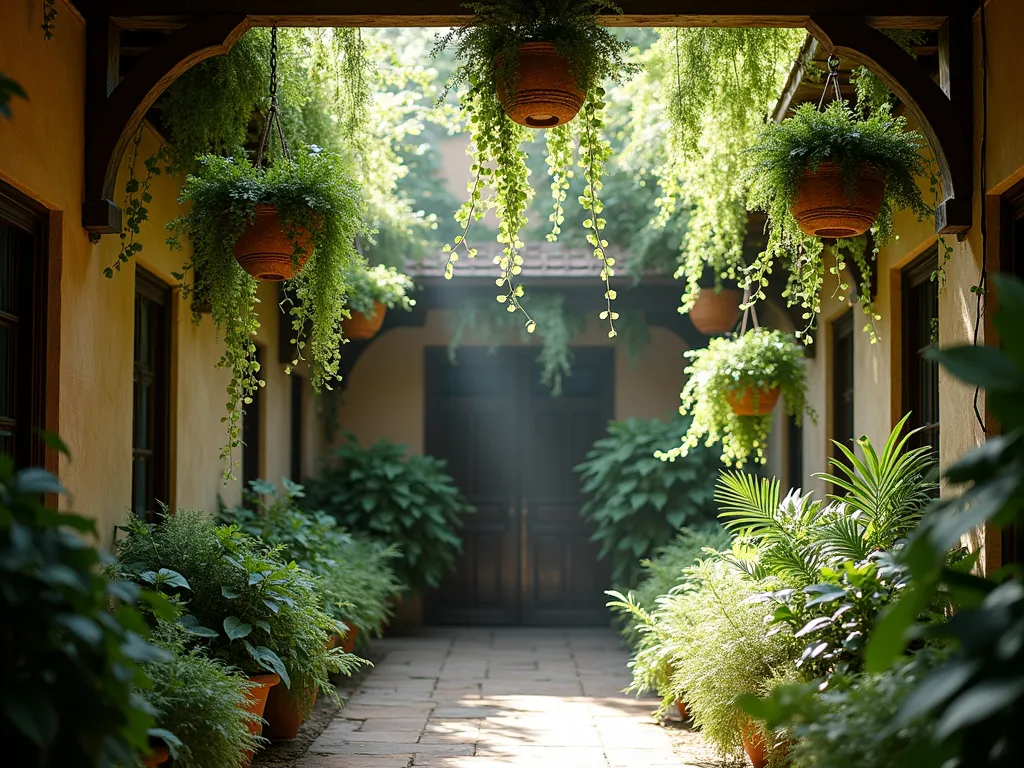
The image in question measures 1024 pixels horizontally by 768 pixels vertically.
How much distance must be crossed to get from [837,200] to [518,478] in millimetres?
5489

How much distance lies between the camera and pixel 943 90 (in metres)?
3.73

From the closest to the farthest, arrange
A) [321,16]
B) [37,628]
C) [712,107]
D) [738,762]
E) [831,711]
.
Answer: [37,628], [831,711], [321,16], [738,762], [712,107]

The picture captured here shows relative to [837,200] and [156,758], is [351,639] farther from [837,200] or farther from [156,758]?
[837,200]

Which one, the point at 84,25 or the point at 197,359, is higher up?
the point at 84,25

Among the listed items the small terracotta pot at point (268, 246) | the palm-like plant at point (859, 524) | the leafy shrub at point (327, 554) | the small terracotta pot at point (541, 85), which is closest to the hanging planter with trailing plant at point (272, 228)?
the small terracotta pot at point (268, 246)

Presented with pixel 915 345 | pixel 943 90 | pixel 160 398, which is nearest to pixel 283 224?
pixel 160 398

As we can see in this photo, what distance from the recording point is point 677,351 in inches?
351

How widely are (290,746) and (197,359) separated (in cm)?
202

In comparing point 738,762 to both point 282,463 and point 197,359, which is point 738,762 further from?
point 282,463

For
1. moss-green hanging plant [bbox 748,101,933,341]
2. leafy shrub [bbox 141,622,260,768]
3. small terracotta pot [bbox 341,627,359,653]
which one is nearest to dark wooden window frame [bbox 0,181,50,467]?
leafy shrub [bbox 141,622,260,768]

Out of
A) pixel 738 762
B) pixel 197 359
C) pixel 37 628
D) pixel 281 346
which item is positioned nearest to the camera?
pixel 37 628

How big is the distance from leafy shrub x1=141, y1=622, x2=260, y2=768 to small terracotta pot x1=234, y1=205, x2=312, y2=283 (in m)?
1.38

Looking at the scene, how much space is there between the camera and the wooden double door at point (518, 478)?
29.0ft

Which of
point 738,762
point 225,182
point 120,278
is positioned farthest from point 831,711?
point 120,278
